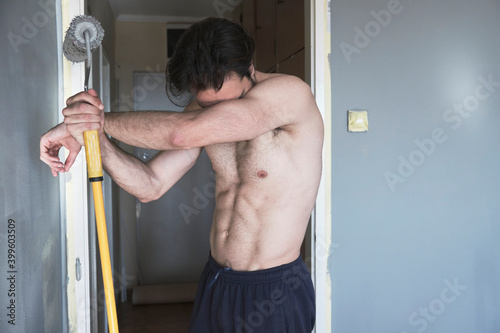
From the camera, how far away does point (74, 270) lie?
160 cm

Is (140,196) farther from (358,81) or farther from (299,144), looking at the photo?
(358,81)

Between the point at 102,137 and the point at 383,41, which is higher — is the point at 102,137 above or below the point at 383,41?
below

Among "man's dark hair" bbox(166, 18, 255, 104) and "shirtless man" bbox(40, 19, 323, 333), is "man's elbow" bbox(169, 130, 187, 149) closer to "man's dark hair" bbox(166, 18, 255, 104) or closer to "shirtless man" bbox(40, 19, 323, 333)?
"shirtless man" bbox(40, 19, 323, 333)

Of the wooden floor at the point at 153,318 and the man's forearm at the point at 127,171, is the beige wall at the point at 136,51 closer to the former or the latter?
the wooden floor at the point at 153,318

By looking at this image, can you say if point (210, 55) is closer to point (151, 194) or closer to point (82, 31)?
point (82, 31)

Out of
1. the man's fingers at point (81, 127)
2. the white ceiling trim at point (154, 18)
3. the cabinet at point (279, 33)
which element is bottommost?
the man's fingers at point (81, 127)

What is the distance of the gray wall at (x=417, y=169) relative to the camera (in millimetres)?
1837

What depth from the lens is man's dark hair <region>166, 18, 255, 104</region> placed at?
1.10 meters

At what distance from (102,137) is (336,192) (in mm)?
1101

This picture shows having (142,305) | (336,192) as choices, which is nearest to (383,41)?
(336,192)

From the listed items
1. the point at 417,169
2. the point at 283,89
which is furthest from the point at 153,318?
the point at 283,89

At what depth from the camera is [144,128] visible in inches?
37.8

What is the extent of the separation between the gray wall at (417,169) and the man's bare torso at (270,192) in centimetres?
51

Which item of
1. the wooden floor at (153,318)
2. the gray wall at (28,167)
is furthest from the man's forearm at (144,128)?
the wooden floor at (153,318)
